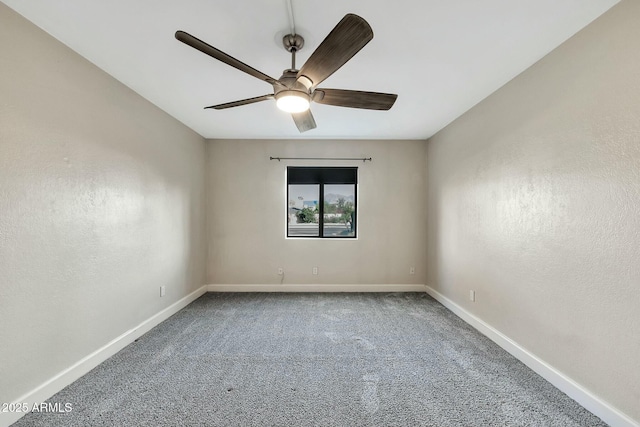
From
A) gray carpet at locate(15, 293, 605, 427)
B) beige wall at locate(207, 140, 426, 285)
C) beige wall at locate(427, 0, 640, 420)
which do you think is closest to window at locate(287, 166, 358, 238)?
beige wall at locate(207, 140, 426, 285)

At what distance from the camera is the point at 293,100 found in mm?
1784

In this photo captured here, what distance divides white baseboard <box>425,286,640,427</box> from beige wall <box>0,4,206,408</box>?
3.49 meters

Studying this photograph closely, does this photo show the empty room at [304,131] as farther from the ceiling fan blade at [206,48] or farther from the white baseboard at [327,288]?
the white baseboard at [327,288]

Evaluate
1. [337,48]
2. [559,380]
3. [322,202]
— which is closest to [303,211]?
[322,202]

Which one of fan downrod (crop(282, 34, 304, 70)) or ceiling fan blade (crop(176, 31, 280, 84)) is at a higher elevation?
fan downrod (crop(282, 34, 304, 70))

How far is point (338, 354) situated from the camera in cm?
247

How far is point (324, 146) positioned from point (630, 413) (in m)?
3.97

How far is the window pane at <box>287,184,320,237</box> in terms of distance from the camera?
4.59m

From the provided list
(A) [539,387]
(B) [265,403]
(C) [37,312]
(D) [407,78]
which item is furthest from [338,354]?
(D) [407,78]

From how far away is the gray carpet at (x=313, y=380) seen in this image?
1.71 meters

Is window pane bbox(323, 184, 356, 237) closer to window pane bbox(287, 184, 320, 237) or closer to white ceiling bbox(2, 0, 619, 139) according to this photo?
window pane bbox(287, 184, 320, 237)

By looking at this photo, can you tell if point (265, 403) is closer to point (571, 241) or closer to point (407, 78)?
point (571, 241)

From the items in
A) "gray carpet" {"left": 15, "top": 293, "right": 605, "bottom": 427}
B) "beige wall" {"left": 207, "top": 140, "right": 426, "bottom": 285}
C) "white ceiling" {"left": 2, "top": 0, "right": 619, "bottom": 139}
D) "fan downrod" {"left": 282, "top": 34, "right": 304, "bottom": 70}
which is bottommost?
"gray carpet" {"left": 15, "top": 293, "right": 605, "bottom": 427}

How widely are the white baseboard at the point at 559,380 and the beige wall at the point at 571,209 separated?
5 cm
